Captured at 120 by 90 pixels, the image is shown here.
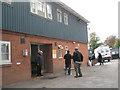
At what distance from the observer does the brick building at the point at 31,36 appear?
9953 millimetres

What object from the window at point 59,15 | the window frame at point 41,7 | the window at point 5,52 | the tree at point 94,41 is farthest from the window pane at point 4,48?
the tree at point 94,41

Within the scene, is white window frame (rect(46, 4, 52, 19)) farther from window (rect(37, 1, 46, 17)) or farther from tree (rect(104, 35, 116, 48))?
tree (rect(104, 35, 116, 48))

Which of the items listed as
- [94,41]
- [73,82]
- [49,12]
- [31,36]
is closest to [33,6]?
[31,36]

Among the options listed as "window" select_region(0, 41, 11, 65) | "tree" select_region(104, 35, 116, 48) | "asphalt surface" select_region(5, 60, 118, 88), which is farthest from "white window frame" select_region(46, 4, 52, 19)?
"tree" select_region(104, 35, 116, 48)

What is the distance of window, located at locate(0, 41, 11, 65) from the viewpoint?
9762mm

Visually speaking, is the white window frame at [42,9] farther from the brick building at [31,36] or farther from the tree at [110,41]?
the tree at [110,41]

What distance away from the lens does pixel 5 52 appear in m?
10.0

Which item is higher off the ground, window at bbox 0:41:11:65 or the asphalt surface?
window at bbox 0:41:11:65

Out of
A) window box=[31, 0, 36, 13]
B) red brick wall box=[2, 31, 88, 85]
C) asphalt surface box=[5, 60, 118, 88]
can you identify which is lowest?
asphalt surface box=[5, 60, 118, 88]

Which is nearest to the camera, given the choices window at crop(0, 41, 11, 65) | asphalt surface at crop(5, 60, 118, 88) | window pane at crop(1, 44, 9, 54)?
asphalt surface at crop(5, 60, 118, 88)

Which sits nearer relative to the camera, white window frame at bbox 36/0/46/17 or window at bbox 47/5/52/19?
white window frame at bbox 36/0/46/17

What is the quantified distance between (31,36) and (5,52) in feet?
8.50

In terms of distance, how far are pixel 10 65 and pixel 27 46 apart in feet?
6.61

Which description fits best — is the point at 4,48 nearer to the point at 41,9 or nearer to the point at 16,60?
the point at 16,60
